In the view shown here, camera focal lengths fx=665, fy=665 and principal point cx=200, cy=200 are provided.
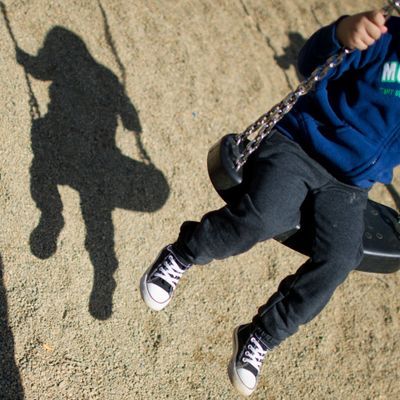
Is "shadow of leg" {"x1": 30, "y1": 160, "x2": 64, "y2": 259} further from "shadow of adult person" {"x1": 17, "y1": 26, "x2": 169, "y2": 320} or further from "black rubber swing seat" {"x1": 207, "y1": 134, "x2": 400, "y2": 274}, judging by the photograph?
"black rubber swing seat" {"x1": 207, "y1": 134, "x2": 400, "y2": 274}

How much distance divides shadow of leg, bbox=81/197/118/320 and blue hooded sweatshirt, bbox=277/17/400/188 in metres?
0.96

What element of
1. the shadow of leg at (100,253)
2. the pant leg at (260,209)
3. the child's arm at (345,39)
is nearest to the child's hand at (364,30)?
the child's arm at (345,39)

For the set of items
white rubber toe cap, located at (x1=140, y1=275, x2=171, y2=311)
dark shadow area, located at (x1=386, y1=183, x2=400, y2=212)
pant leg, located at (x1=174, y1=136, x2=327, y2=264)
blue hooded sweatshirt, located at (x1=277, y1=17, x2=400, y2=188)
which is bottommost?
dark shadow area, located at (x1=386, y1=183, x2=400, y2=212)

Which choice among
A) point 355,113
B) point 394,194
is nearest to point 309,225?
point 355,113

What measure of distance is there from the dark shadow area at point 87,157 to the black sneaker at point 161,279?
43cm

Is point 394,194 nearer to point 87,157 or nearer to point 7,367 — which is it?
point 87,157

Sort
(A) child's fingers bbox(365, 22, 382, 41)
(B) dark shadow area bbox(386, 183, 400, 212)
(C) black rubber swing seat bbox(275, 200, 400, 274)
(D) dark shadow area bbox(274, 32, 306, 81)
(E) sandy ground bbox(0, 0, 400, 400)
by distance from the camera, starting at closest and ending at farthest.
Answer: (A) child's fingers bbox(365, 22, 382, 41) < (C) black rubber swing seat bbox(275, 200, 400, 274) < (E) sandy ground bbox(0, 0, 400, 400) < (B) dark shadow area bbox(386, 183, 400, 212) < (D) dark shadow area bbox(274, 32, 306, 81)

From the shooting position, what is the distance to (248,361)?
211 centimetres

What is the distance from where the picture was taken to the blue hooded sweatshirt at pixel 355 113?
1.96 meters

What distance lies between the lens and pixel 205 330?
265 centimetres

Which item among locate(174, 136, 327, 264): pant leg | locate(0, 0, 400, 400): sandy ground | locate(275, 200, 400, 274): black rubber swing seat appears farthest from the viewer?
locate(0, 0, 400, 400): sandy ground

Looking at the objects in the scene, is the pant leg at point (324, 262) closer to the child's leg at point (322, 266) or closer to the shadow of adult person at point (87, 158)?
the child's leg at point (322, 266)

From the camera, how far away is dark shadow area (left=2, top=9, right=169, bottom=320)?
2586 mm

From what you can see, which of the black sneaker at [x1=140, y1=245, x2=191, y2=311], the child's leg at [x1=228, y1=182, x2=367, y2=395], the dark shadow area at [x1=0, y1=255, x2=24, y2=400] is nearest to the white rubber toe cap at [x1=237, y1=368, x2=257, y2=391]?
the child's leg at [x1=228, y1=182, x2=367, y2=395]
